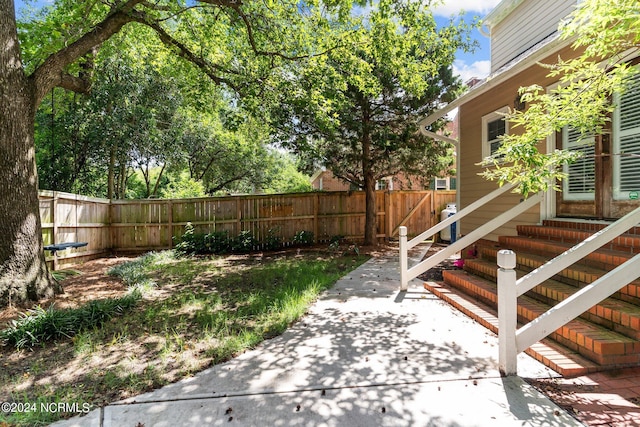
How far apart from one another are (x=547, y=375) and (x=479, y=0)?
9968 millimetres

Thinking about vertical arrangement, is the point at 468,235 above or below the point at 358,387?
above

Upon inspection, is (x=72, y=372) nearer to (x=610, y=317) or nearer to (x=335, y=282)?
(x=335, y=282)

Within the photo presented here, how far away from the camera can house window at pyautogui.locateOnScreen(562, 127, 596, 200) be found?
4.68m

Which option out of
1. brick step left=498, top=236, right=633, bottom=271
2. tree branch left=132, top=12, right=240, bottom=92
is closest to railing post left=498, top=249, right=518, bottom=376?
brick step left=498, top=236, right=633, bottom=271

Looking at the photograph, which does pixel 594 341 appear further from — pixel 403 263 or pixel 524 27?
pixel 524 27

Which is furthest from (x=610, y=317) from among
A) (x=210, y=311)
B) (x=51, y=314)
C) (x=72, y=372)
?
(x=51, y=314)

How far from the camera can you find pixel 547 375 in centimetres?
268

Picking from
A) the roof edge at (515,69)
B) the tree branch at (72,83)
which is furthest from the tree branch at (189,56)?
the roof edge at (515,69)

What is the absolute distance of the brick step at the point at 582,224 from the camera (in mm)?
4051

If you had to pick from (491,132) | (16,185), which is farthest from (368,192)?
(16,185)

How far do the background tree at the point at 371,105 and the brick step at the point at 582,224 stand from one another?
407 cm

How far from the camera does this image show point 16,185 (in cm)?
458

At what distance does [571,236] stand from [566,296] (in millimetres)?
1362

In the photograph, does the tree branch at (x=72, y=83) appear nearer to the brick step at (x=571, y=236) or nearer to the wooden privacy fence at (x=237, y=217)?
the wooden privacy fence at (x=237, y=217)
